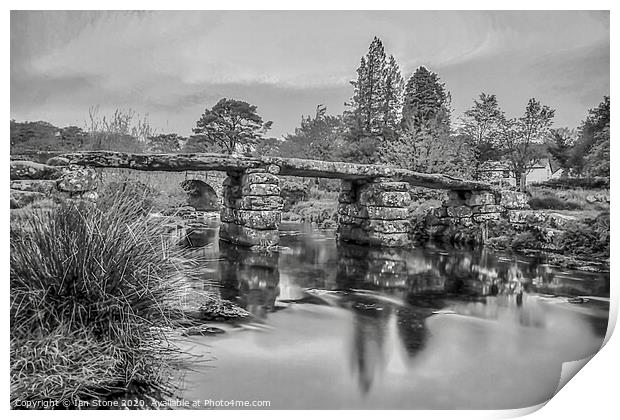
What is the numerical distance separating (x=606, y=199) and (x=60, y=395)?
3861mm

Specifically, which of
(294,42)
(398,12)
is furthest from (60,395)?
(398,12)

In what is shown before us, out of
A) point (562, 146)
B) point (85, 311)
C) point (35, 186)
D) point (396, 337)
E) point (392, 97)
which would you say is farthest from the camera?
point (392, 97)

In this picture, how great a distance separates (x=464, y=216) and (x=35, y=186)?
7.17 metres

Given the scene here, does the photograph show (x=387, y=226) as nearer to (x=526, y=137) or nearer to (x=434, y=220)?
(x=434, y=220)

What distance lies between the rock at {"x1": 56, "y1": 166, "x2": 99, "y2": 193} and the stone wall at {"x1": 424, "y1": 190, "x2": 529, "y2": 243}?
5.84 meters

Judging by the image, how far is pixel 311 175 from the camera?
24.0 feet

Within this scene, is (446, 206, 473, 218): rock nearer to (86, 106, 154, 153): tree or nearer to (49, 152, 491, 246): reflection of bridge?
(49, 152, 491, 246): reflection of bridge

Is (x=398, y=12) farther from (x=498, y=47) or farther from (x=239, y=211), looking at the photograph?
(x=239, y=211)

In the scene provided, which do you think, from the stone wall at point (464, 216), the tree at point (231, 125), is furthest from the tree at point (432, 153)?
the tree at point (231, 125)

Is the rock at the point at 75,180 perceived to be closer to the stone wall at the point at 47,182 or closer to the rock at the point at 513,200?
the stone wall at the point at 47,182

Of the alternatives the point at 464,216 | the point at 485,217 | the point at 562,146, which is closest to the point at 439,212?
the point at 464,216

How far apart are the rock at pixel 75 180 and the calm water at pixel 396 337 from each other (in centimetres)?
98

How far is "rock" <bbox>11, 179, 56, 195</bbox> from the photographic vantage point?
109 inches

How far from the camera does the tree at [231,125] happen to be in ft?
12.6
